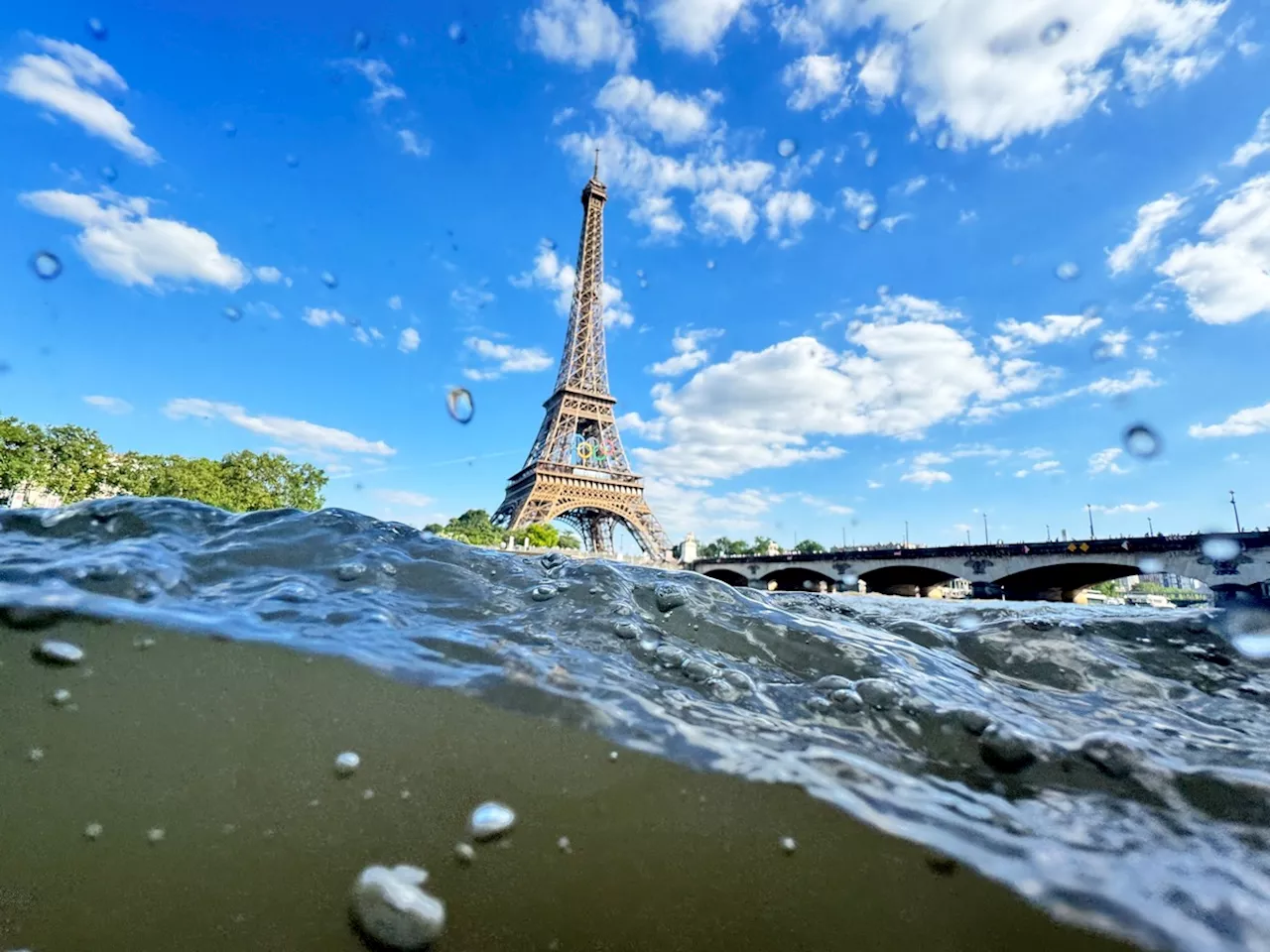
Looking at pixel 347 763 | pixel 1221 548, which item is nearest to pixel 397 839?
pixel 347 763

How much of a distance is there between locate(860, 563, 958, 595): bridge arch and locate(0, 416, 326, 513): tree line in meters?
46.4

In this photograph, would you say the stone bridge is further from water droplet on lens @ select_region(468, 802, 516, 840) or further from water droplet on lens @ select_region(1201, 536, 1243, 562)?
water droplet on lens @ select_region(468, 802, 516, 840)

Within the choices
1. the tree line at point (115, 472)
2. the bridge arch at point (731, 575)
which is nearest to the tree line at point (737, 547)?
the bridge arch at point (731, 575)

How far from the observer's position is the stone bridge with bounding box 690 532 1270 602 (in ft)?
94.8

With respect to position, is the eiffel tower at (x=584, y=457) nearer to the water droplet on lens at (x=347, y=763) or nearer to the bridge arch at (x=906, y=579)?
the bridge arch at (x=906, y=579)

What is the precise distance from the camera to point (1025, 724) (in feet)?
9.23

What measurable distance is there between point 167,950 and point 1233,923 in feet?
10.3

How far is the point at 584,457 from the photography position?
165 feet

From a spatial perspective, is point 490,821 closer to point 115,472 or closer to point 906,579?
point 115,472

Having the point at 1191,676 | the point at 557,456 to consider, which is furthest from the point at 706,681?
the point at 557,456

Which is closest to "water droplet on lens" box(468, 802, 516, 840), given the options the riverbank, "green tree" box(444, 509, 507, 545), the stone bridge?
the riverbank

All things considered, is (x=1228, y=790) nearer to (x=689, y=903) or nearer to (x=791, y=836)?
(x=791, y=836)

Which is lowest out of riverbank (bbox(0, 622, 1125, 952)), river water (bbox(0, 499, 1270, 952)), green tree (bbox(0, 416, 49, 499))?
riverbank (bbox(0, 622, 1125, 952))

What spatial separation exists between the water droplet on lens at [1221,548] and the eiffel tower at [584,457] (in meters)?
35.2
